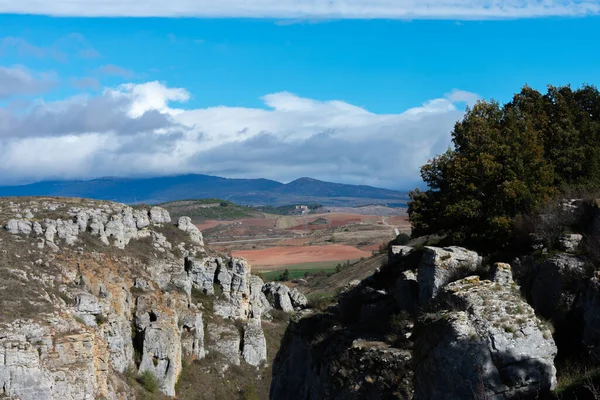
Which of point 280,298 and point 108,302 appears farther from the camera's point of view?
point 280,298

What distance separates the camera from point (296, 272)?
141 meters

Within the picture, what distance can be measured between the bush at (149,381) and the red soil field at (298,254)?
8980 cm

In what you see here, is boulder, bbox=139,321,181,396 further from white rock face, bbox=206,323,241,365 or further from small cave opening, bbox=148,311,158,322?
white rock face, bbox=206,323,241,365

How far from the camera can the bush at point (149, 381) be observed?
60719 mm

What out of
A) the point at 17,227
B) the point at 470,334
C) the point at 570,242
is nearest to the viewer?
the point at 470,334

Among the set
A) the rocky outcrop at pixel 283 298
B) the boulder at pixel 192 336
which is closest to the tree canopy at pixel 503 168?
the boulder at pixel 192 336

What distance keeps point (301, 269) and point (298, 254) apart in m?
25.8

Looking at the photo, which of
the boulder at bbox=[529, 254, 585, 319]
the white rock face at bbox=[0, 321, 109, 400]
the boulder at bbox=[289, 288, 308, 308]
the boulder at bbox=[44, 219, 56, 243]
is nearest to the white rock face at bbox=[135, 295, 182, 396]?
the boulder at bbox=[44, 219, 56, 243]

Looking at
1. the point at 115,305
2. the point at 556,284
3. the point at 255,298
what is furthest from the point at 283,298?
the point at 556,284

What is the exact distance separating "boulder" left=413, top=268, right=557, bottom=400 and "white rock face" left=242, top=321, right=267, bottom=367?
207 feet

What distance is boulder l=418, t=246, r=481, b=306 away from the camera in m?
20.0

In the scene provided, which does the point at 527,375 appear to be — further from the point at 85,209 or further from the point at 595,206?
the point at 85,209

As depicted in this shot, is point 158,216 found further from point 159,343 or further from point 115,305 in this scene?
point 159,343

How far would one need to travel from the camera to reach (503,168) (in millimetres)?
28578
